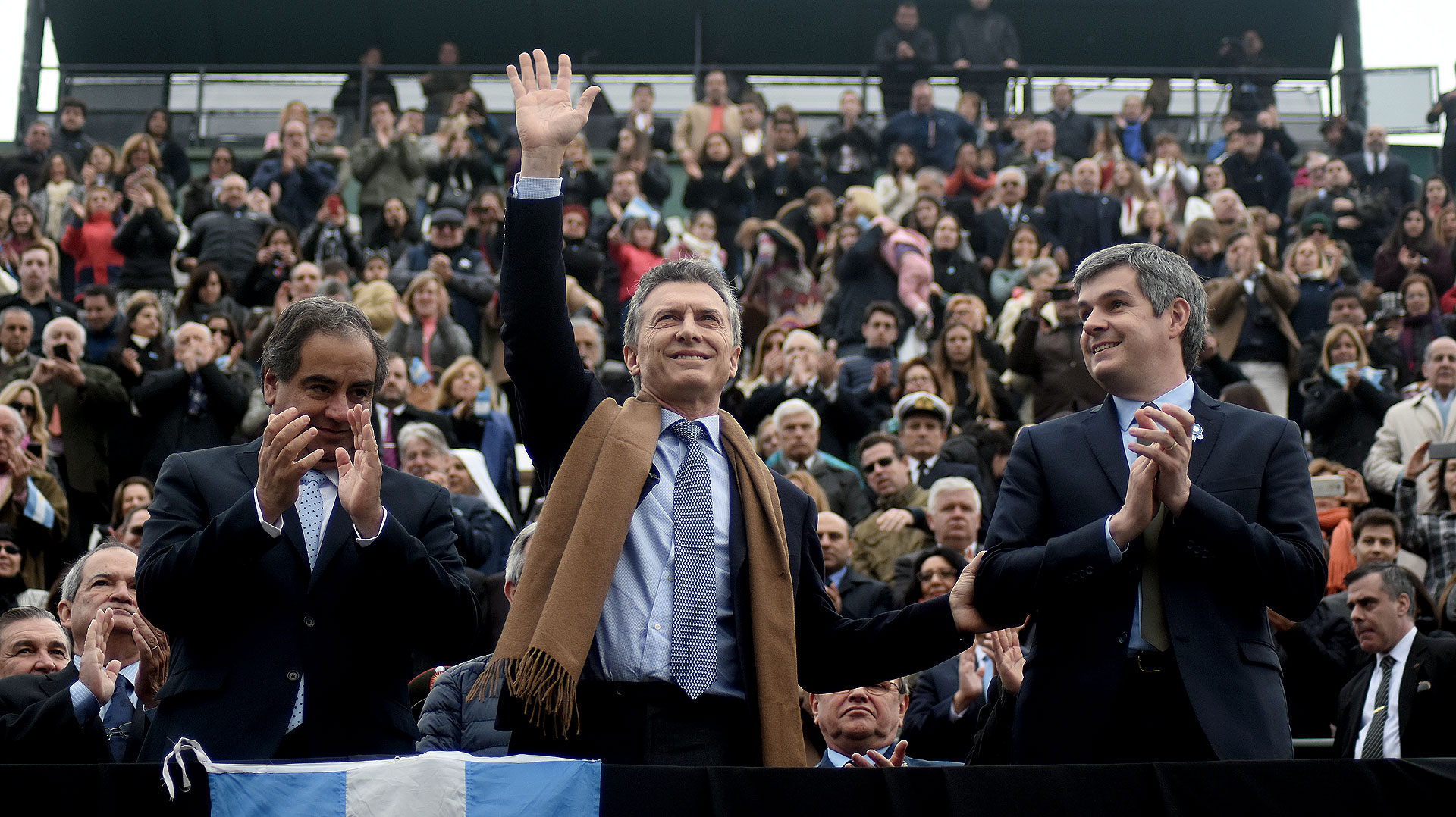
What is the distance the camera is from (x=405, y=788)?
2.94 metres

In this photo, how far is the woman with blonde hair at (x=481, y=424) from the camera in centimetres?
1003

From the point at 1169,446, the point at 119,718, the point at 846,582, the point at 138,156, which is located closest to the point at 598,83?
the point at 138,156

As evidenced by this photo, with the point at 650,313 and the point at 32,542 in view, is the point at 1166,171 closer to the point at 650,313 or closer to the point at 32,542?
the point at 32,542

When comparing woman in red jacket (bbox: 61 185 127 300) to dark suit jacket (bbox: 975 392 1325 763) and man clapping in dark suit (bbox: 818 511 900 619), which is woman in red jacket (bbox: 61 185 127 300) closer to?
man clapping in dark suit (bbox: 818 511 900 619)

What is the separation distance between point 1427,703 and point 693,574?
4.83 metres

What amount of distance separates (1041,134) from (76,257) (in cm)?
945

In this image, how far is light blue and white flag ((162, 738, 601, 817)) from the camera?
293 cm

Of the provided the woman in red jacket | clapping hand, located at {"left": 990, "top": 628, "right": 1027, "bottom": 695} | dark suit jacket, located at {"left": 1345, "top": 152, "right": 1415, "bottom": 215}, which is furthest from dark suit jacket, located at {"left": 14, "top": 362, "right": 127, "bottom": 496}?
dark suit jacket, located at {"left": 1345, "top": 152, "right": 1415, "bottom": 215}

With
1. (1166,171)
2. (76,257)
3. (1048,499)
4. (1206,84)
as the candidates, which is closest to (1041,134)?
(1166,171)

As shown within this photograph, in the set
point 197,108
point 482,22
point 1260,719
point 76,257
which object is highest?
point 482,22

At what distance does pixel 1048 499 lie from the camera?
3695mm

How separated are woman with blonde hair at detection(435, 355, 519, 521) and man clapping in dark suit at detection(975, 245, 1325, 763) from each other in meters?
6.59

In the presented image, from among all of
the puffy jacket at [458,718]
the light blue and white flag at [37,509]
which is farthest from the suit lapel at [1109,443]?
the light blue and white flag at [37,509]

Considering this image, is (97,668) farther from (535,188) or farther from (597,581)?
(535,188)
